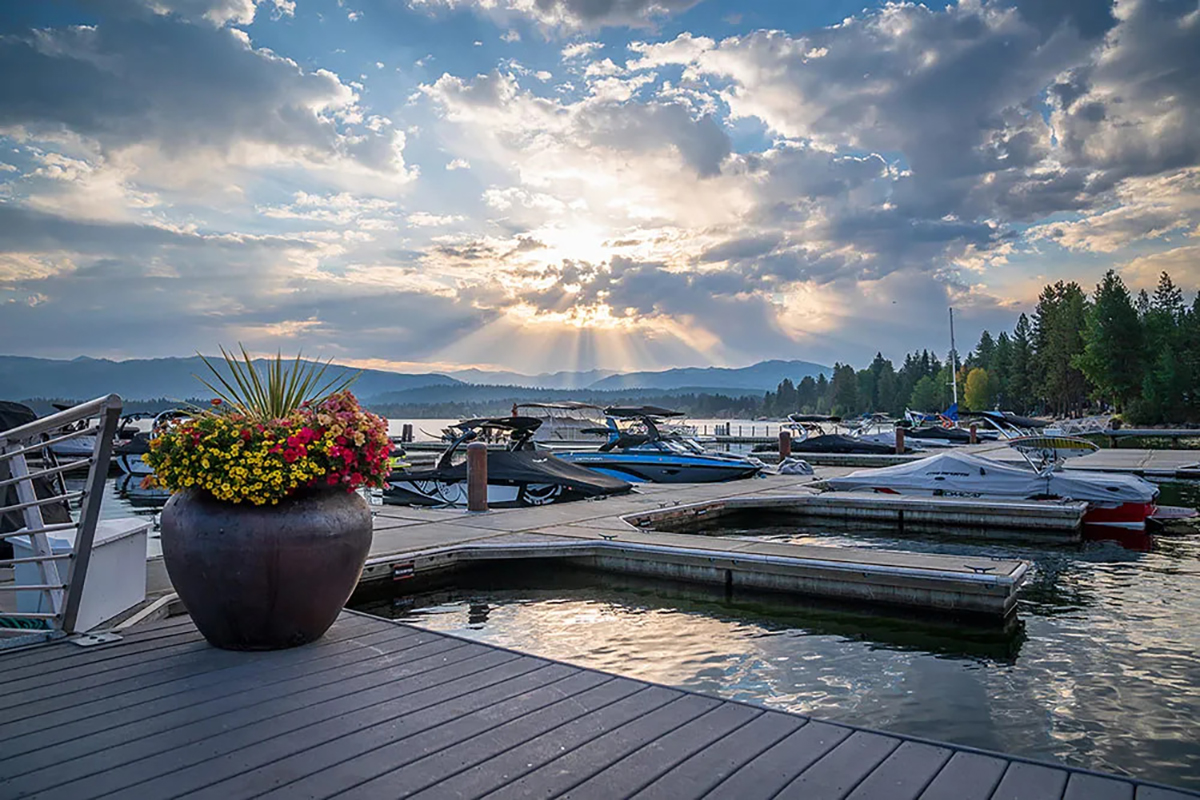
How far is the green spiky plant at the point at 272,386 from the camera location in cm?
527

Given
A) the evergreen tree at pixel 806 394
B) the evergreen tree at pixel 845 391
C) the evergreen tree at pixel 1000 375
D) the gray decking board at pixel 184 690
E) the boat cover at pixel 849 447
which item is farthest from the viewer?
the evergreen tree at pixel 806 394

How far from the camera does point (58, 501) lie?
15.9 ft

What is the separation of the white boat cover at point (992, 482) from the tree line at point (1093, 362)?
213 feet

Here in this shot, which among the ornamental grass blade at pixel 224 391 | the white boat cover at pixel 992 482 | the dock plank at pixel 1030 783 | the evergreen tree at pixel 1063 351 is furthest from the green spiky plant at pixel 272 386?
the evergreen tree at pixel 1063 351

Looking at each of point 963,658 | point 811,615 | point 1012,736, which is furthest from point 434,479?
point 1012,736

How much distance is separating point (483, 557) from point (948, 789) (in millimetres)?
7823

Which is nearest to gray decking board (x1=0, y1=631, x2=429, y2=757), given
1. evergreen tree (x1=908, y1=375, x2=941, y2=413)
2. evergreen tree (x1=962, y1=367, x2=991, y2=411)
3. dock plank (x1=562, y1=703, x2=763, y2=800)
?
dock plank (x1=562, y1=703, x2=763, y2=800)

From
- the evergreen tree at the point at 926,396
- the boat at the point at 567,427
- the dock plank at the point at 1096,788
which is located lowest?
the dock plank at the point at 1096,788

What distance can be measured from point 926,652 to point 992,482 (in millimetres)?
9806

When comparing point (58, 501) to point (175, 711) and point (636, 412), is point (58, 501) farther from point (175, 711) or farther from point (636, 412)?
point (636, 412)

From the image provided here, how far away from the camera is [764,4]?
732 inches

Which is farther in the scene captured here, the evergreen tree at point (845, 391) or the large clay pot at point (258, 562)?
the evergreen tree at point (845, 391)

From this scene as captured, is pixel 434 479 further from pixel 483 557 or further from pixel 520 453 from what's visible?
pixel 483 557

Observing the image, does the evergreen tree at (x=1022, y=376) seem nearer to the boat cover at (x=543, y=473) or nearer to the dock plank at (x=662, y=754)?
the boat cover at (x=543, y=473)
